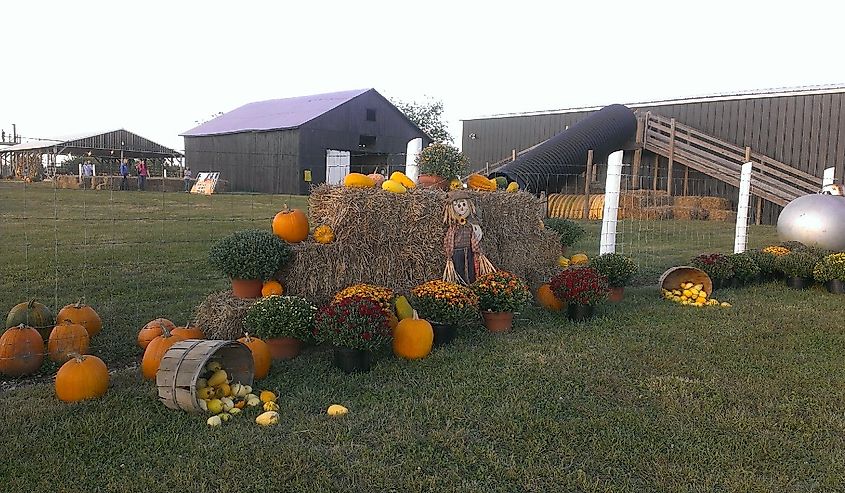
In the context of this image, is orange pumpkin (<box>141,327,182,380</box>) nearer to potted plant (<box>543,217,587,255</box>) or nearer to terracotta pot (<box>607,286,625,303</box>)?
terracotta pot (<box>607,286,625,303</box>)

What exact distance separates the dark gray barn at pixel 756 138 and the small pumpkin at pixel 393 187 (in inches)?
483

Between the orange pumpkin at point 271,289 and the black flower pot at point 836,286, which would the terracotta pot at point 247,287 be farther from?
the black flower pot at point 836,286

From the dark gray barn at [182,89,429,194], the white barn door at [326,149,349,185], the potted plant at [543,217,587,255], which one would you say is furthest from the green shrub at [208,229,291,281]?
the dark gray barn at [182,89,429,194]

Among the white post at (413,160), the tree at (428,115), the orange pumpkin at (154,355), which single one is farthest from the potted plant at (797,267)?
the tree at (428,115)

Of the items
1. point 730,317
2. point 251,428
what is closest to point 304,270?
point 251,428

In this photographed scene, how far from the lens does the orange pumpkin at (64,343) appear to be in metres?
4.71

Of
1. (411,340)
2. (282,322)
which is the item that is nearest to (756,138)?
(411,340)

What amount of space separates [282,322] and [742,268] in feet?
21.2

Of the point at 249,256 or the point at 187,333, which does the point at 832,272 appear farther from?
the point at 187,333

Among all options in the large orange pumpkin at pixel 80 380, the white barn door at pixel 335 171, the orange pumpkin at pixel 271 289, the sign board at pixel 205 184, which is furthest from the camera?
the sign board at pixel 205 184

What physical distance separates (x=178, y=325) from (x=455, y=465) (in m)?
3.49

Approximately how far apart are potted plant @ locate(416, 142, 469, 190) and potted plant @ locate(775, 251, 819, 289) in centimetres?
496

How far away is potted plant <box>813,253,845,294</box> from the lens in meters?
8.05

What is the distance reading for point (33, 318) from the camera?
500cm
